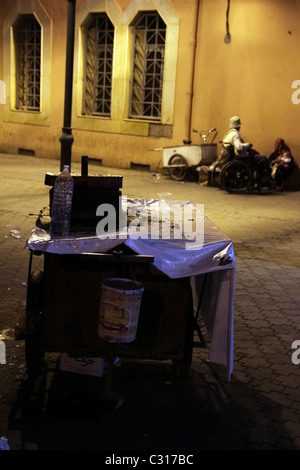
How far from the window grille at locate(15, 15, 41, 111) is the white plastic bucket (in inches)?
673

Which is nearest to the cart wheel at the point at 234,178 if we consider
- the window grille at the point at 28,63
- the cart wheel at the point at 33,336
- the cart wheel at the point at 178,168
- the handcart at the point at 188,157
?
the handcart at the point at 188,157

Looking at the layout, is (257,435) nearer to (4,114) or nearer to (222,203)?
(222,203)

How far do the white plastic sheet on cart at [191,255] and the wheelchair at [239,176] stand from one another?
9452mm

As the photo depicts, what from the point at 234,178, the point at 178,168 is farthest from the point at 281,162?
the point at 178,168

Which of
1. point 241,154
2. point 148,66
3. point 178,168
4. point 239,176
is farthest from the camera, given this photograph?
point 148,66

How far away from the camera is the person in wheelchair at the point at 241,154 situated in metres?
13.1

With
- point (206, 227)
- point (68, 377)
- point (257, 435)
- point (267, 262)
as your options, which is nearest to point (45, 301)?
point (68, 377)

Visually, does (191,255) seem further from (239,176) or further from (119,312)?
(239,176)

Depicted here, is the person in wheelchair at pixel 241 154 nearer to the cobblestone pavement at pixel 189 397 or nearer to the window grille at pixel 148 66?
the window grille at pixel 148 66

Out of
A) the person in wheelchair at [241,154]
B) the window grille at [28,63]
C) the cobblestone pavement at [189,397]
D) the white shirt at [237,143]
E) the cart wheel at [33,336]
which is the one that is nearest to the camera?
the cobblestone pavement at [189,397]

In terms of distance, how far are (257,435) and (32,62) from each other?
18.1 metres

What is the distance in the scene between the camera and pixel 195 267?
3713 mm

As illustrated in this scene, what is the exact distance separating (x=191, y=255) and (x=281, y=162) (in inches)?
426

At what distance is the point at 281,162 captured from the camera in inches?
547
